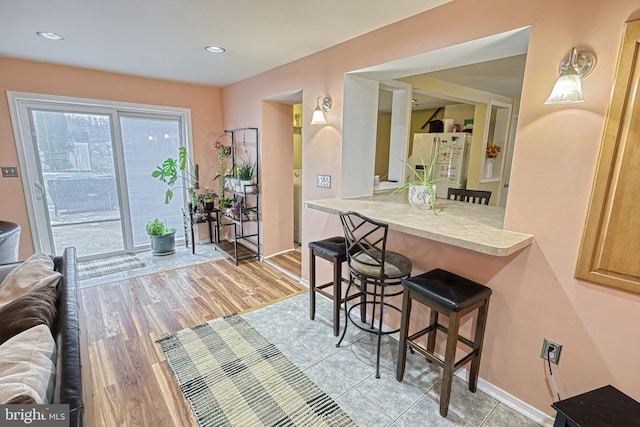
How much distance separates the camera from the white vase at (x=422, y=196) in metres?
2.20

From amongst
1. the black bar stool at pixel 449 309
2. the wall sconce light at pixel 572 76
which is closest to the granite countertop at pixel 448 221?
the black bar stool at pixel 449 309

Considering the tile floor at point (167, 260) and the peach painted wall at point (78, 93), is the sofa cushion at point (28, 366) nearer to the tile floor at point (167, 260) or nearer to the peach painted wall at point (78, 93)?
the tile floor at point (167, 260)

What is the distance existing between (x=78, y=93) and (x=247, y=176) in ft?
7.01

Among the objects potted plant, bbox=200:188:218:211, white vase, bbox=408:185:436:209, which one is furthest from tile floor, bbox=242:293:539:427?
potted plant, bbox=200:188:218:211

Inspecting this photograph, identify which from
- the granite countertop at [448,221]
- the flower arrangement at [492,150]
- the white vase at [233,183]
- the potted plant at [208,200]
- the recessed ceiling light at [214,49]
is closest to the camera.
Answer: the granite countertop at [448,221]

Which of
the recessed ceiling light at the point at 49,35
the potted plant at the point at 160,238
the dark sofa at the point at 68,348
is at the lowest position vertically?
the potted plant at the point at 160,238

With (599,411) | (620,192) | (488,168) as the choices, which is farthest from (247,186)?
(488,168)

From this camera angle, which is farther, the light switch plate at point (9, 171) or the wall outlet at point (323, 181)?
the light switch plate at point (9, 171)

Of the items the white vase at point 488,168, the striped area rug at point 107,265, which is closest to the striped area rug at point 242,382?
the striped area rug at point 107,265

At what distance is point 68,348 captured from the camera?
105cm

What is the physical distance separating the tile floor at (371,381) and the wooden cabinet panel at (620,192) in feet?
3.28

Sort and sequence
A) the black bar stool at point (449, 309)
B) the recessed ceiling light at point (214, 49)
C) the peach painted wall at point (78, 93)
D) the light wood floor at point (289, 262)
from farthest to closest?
the light wood floor at point (289, 262), the peach painted wall at point (78, 93), the recessed ceiling light at point (214, 49), the black bar stool at point (449, 309)

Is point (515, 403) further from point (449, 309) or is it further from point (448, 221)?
point (448, 221)

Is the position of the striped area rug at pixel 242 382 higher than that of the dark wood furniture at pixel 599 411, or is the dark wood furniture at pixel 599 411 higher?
the dark wood furniture at pixel 599 411
